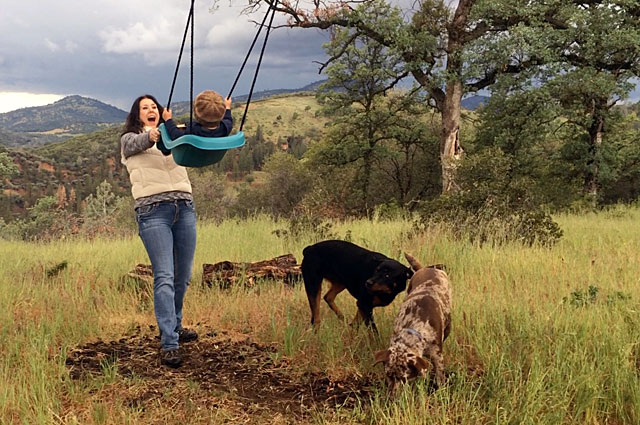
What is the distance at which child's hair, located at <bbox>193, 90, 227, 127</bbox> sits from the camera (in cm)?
361

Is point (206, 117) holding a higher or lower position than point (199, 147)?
higher

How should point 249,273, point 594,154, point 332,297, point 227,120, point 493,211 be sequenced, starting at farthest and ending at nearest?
point 594,154
point 493,211
point 249,273
point 332,297
point 227,120

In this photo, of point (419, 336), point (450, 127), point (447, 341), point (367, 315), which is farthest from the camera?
point (450, 127)

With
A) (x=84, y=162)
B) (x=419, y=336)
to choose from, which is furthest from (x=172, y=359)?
(x=84, y=162)

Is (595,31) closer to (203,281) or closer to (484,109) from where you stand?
(484,109)

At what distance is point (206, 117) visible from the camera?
362 cm

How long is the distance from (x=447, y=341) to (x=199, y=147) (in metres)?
2.56

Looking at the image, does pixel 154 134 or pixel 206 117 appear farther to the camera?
pixel 154 134

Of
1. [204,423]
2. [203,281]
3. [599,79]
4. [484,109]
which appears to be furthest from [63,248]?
[484,109]

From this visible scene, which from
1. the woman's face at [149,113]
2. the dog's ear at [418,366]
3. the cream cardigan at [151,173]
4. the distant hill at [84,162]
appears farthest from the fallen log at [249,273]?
the distant hill at [84,162]

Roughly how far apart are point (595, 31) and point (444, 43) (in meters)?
4.65

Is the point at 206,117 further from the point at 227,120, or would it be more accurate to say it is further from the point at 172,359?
the point at 172,359

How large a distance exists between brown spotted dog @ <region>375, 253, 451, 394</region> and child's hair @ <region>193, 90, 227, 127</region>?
199 cm

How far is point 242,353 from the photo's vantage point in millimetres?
4477
